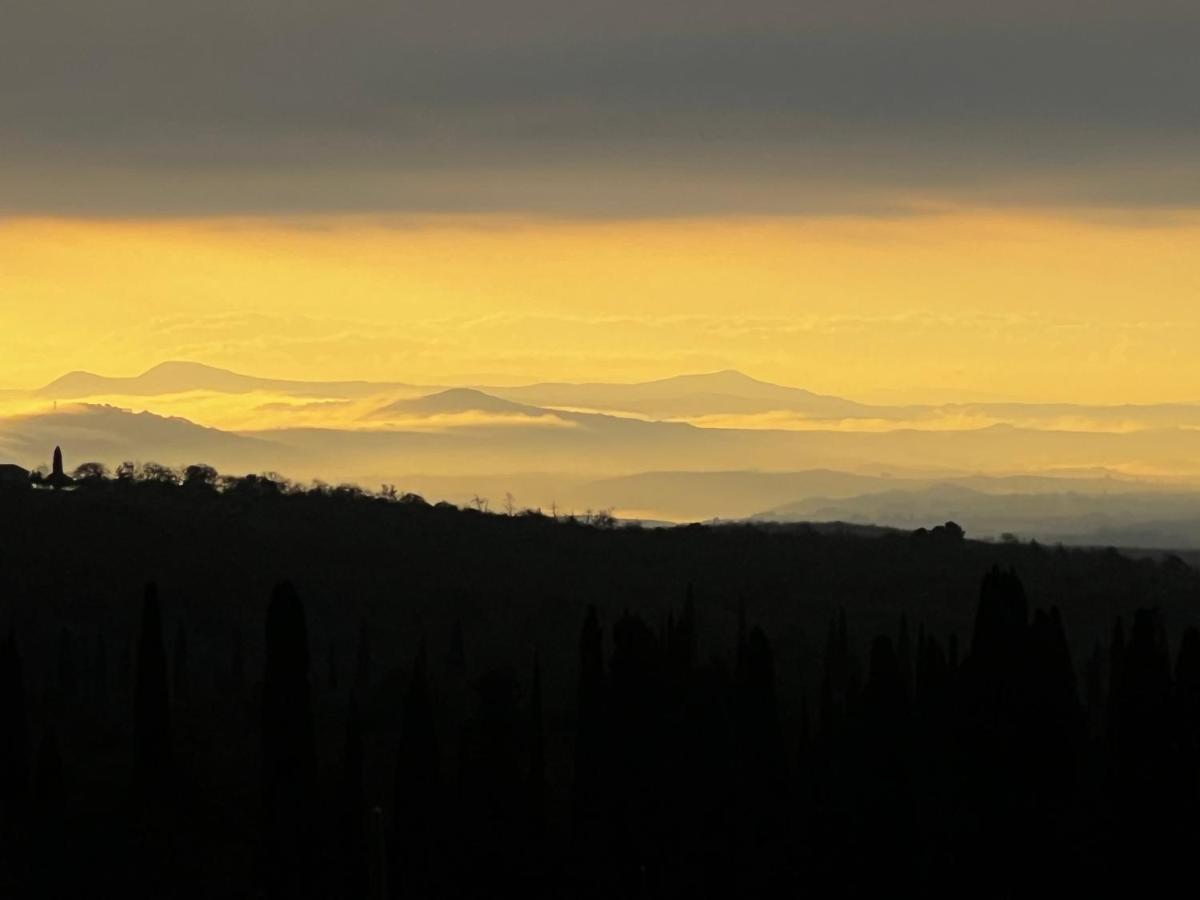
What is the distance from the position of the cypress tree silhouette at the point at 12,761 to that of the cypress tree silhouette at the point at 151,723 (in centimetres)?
500

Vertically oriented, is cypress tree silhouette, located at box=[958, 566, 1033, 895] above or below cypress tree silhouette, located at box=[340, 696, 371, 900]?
above

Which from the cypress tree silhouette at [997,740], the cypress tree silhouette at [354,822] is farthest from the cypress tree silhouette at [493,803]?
the cypress tree silhouette at [997,740]

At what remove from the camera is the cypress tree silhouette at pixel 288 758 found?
115 metres

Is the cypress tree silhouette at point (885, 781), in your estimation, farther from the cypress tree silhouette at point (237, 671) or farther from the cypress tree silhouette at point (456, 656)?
the cypress tree silhouette at point (456, 656)

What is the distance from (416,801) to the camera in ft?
393

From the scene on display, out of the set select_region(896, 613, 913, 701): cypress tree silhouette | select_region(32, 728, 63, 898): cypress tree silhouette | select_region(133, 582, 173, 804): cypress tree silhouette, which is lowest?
select_region(32, 728, 63, 898): cypress tree silhouette

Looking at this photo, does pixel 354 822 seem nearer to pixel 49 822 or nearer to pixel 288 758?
pixel 288 758

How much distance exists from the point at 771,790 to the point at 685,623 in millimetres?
30108

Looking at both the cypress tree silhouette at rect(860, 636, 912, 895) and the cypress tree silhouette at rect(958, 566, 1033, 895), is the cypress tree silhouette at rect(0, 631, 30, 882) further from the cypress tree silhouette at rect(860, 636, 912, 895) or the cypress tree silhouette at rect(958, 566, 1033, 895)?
the cypress tree silhouette at rect(958, 566, 1033, 895)

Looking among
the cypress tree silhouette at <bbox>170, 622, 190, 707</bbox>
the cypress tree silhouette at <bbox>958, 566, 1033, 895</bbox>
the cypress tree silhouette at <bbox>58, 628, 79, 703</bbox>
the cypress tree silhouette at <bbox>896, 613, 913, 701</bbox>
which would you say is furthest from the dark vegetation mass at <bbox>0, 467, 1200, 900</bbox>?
the cypress tree silhouette at <bbox>170, 622, 190, 707</bbox>

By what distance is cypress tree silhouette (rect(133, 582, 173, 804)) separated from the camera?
127m

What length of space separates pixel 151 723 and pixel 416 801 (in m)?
14.8

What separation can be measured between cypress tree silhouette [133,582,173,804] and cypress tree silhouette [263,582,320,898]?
15.8 feet

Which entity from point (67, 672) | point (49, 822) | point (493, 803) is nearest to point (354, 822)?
point (493, 803)
